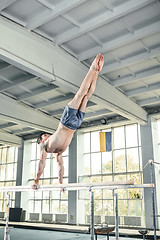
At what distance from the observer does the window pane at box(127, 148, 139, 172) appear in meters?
13.2

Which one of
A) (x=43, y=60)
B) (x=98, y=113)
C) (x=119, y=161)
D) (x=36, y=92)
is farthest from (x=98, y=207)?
(x=43, y=60)

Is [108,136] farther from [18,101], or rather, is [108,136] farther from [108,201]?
[18,101]

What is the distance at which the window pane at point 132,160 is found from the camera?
43.4 ft

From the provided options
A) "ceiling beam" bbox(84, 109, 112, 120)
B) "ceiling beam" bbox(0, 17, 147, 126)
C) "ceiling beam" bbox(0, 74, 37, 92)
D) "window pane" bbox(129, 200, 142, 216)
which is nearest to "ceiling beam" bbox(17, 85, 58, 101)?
"ceiling beam" bbox(0, 74, 37, 92)

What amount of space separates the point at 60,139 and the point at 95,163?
1022 centimetres

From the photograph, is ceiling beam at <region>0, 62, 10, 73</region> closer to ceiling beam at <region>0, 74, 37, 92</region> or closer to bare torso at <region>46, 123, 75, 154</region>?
ceiling beam at <region>0, 74, 37, 92</region>

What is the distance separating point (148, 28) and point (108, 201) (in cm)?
951

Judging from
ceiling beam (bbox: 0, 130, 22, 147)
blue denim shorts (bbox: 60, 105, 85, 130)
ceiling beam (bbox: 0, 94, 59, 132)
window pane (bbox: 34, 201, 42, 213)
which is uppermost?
ceiling beam (bbox: 0, 94, 59, 132)

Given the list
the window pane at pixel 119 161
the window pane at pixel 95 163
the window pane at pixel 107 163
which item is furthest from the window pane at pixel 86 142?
the window pane at pixel 119 161

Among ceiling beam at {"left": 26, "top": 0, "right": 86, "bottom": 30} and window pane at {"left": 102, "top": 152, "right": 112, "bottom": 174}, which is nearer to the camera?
ceiling beam at {"left": 26, "top": 0, "right": 86, "bottom": 30}

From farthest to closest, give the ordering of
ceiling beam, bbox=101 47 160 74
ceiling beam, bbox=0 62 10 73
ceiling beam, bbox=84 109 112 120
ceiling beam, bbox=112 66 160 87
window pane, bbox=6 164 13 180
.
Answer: window pane, bbox=6 164 13 180 < ceiling beam, bbox=84 109 112 120 < ceiling beam, bbox=112 66 160 87 < ceiling beam, bbox=0 62 10 73 < ceiling beam, bbox=101 47 160 74

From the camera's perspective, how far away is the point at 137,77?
9531 millimetres

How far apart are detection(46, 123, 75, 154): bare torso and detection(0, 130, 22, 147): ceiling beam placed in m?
11.7

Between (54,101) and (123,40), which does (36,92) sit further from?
(123,40)
